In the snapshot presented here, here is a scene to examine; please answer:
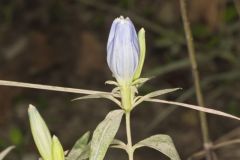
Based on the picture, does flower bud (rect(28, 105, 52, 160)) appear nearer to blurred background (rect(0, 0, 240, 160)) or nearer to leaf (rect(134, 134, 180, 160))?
leaf (rect(134, 134, 180, 160))

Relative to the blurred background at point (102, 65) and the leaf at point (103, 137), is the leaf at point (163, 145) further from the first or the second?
the blurred background at point (102, 65)

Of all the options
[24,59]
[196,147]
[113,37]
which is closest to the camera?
[113,37]

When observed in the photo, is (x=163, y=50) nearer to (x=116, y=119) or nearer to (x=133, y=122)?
(x=133, y=122)

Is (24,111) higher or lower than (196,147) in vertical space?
higher

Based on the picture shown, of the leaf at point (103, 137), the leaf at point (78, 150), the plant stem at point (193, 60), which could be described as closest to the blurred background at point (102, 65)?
the plant stem at point (193, 60)

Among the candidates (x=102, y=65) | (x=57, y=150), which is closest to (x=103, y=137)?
(x=57, y=150)

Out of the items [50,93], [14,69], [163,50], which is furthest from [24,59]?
[163,50]
